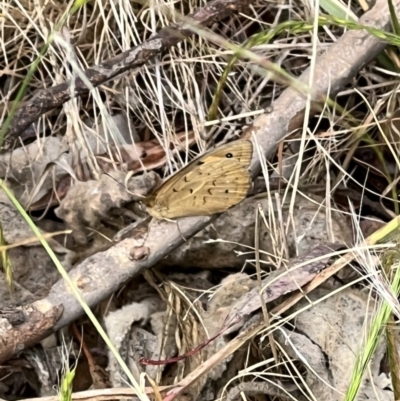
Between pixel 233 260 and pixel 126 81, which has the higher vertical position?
pixel 126 81

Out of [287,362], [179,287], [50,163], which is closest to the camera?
[287,362]

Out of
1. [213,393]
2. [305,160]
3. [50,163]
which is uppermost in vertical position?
[50,163]

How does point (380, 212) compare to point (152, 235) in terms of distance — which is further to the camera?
point (380, 212)

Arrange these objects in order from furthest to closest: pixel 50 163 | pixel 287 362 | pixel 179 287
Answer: pixel 50 163
pixel 179 287
pixel 287 362

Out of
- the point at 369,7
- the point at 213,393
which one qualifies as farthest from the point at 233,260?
the point at 369,7

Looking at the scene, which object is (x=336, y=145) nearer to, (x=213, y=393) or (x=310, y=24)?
(x=310, y=24)

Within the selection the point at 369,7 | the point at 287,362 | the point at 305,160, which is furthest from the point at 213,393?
the point at 369,7

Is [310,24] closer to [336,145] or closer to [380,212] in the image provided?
[336,145]
